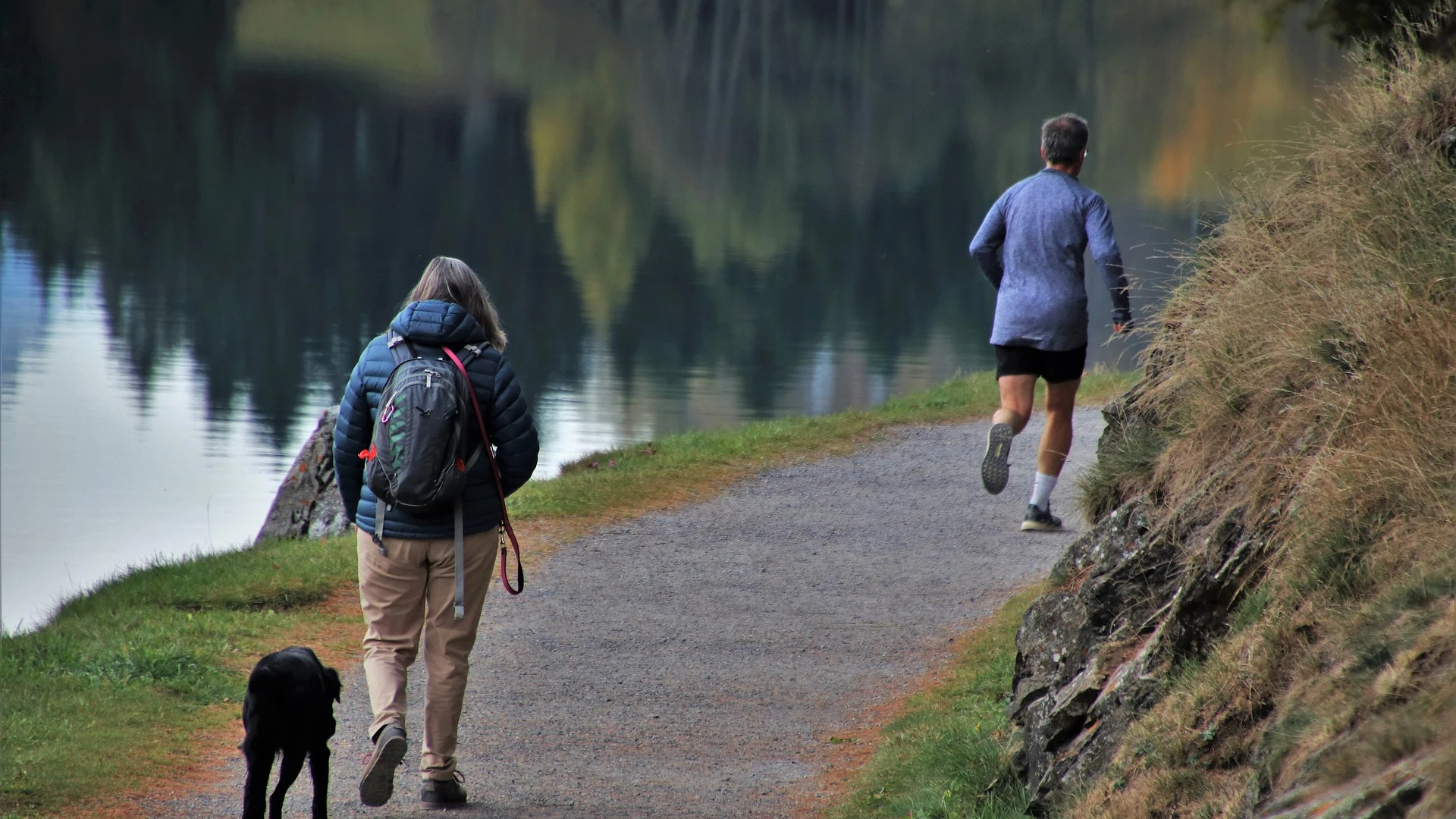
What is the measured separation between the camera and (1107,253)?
26.9 feet

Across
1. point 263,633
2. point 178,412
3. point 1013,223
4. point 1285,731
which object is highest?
Answer: point 1013,223

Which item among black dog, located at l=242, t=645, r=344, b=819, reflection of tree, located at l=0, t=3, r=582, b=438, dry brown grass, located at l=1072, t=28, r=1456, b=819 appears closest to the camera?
dry brown grass, located at l=1072, t=28, r=1456, b=819

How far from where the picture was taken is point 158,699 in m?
7.37

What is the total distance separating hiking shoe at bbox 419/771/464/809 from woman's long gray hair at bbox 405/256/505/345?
63.8 inches

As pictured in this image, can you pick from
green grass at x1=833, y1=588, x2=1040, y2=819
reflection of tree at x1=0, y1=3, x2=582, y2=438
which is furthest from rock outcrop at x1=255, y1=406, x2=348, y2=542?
reflection of tree at x1=0, y1=3, x2=582, y2=438

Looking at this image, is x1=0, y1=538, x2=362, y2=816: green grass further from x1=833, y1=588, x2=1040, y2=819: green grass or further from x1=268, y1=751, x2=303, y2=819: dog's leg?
x1=833, y1=588, x2=1040, y2=819: green grass

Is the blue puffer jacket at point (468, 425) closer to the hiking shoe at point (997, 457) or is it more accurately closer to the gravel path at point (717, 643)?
the gravel path at point (717, 643)

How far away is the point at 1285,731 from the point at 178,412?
28.8 metres

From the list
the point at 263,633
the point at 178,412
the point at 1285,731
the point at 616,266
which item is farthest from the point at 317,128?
the point at 1285,731

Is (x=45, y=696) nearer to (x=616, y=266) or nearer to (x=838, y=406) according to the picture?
(x=838, y=406)

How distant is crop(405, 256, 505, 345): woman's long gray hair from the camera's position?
577 centimetres

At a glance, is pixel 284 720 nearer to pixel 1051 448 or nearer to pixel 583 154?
pixel 1051 448

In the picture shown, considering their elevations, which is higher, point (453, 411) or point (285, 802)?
point (453, 411)

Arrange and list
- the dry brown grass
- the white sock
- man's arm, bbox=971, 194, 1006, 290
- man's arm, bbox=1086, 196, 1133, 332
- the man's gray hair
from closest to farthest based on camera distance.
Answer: the dry brown grass, man's arm, bbox=1086, 196, 1133, 332, the man's gray hair, man's arm, bbox=971, 194, 1006, 290, the white sock
